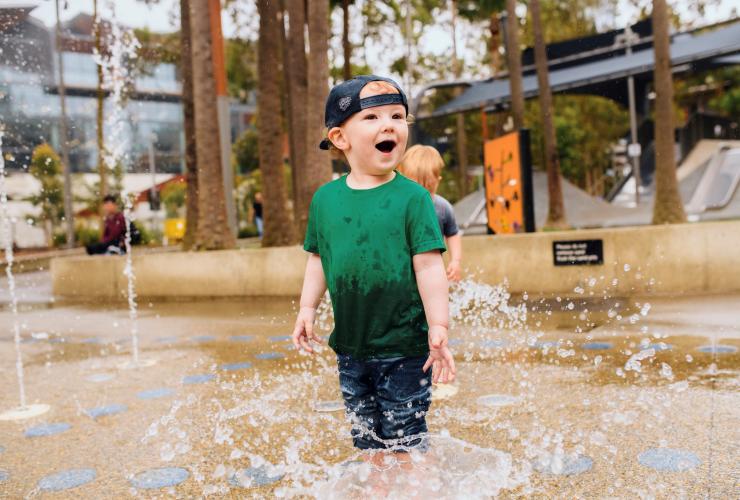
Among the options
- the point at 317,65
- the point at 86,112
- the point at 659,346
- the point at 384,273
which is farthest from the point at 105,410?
the point at 86,112

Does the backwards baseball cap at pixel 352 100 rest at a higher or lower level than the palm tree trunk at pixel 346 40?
lower

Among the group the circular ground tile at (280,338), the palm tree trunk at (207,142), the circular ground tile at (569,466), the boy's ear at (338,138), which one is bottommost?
the circular ground tile at (569,466)

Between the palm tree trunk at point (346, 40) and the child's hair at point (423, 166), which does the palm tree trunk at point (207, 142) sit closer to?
the child's hair at point (423, 166)

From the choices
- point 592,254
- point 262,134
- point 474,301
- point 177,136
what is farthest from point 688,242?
point 177,136

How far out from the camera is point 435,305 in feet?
7.16

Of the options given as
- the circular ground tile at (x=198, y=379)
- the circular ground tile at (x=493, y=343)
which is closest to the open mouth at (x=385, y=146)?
the circular ground tile at (x=198, y=379)

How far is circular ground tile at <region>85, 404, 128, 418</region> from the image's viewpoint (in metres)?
3.94

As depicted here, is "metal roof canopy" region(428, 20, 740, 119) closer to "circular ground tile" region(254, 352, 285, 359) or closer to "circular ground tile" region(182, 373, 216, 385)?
"circular ground tile" region(254, 352, 285, 359)

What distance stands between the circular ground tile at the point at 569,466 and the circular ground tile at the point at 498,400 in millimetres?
857

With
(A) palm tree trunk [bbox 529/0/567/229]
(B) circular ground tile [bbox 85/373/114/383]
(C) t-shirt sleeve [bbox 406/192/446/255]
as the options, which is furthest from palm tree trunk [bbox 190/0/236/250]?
(C) t-shirt sleeve [bbox 406/192/446/255]

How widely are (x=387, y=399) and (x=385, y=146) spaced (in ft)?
2.80

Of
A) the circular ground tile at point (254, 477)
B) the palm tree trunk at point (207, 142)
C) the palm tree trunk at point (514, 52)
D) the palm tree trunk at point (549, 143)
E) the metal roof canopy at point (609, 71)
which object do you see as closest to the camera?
the circular ground tile at point (254, 477)

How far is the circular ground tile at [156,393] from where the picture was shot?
14.1ft

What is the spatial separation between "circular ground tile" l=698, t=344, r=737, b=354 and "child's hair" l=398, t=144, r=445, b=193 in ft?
7.69
